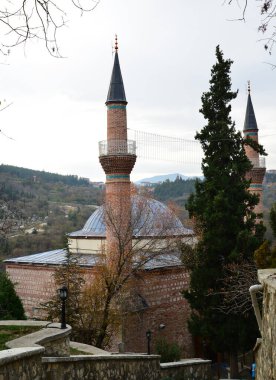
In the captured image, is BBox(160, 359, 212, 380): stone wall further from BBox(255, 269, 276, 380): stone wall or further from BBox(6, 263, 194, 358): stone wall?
BBox(6, 263, 194, 358): stone wall

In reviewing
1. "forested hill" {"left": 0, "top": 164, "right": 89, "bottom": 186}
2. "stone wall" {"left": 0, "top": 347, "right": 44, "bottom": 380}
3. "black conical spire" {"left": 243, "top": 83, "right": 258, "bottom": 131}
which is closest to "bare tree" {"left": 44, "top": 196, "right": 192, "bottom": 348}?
"black conical spire" {"left": 243, "top": 83, "right": 258, "bottom": 131}

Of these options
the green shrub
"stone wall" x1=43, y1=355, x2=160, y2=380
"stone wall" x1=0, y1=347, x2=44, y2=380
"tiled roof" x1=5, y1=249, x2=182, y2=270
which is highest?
"stone wall" x1=0, y1=347, x2=44, y2=380

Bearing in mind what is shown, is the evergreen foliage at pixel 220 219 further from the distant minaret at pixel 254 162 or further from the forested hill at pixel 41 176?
the forested hill at pixel 41 176

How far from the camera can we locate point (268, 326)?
4.40 meters

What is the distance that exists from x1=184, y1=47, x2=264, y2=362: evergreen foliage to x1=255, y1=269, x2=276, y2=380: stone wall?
8834 millimetres

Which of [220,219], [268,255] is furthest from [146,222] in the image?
[268,255]

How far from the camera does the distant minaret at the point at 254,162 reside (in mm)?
22703

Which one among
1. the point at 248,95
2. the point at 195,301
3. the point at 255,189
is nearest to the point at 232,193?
the point at 195,301

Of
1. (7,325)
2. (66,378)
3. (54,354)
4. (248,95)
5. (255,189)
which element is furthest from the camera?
(248,95)

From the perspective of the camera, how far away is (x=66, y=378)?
5621 millimetres

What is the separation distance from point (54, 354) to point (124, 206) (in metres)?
11.0

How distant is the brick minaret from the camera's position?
16.9m

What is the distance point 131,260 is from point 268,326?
1231 centimetres

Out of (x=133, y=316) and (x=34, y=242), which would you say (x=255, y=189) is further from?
(x=34, y=242)
